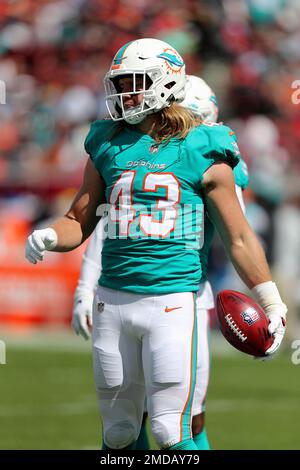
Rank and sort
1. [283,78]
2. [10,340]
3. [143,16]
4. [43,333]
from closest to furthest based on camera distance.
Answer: [10,340] → [43,333] → [283,78] → [143,16]

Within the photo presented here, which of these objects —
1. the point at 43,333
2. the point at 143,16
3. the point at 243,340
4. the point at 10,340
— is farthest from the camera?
the point at 143,16

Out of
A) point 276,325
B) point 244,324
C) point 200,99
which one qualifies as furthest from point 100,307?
point 200,99

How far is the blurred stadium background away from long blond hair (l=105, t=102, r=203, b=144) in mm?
4357

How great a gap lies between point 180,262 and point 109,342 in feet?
1.31

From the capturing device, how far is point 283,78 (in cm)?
1288

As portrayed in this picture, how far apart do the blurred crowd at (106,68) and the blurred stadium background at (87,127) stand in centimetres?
2

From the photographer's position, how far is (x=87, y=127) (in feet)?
43.0

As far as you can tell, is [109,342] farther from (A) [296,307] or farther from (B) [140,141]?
(A) [296,307]

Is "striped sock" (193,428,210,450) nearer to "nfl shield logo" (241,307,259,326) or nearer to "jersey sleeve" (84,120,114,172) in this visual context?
"nfl shield logo" (241,307,259,326)

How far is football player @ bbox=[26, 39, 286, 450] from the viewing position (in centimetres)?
372

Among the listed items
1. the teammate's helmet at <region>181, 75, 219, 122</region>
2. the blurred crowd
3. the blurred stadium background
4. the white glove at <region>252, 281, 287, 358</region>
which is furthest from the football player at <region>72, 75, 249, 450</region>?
the blurred crowd

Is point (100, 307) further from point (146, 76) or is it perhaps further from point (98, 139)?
point (146, 76)

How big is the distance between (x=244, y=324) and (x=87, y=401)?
369 centimetres

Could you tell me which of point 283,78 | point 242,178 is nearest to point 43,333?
point 283,78
